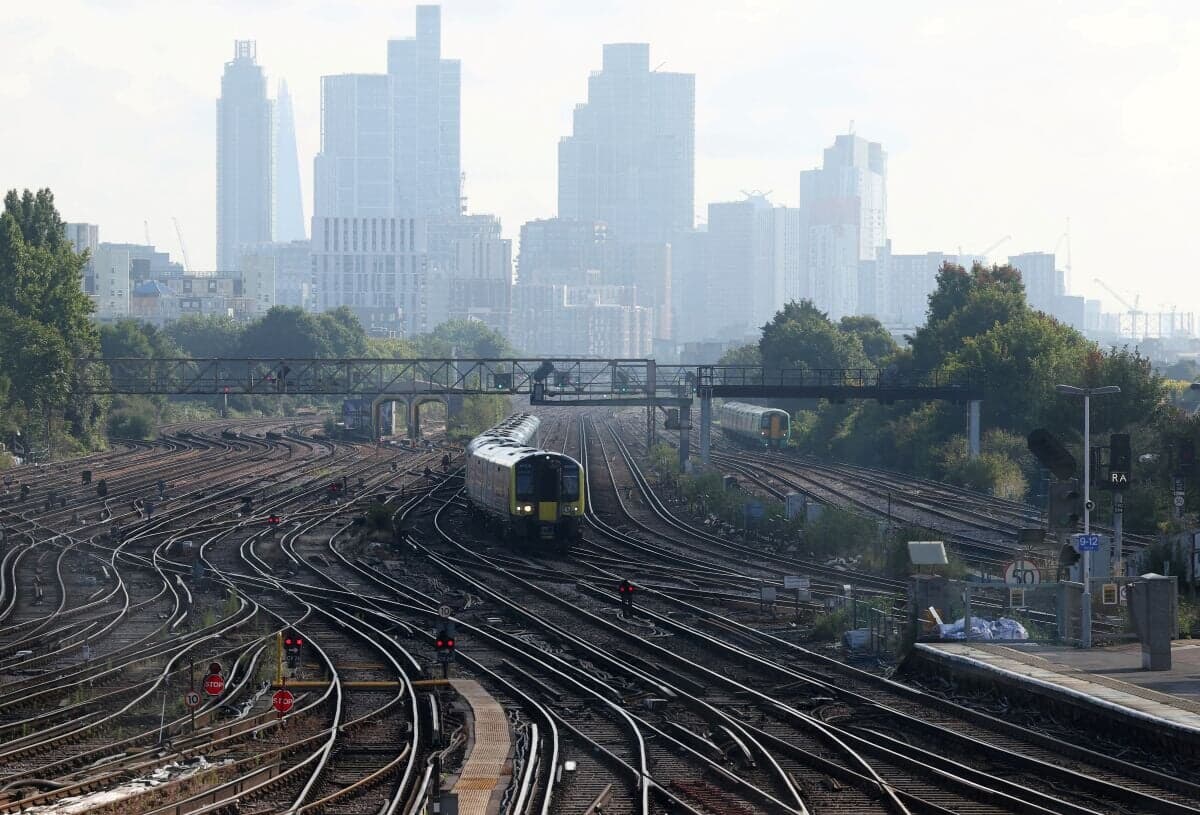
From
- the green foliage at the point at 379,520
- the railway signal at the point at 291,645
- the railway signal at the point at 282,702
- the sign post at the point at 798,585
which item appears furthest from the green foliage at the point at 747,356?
the railway signal at the point at 282,702

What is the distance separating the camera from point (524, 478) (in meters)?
47.2

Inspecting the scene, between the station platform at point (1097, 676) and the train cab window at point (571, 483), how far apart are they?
19652 mm

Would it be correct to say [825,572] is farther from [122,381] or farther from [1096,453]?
[122,381]

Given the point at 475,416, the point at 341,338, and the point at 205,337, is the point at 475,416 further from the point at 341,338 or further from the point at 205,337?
the point at 205,337

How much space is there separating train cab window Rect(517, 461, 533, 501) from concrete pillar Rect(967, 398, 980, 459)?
1273 inches

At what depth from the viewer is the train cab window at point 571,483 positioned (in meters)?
47.6

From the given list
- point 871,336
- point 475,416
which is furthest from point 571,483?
point 871,336

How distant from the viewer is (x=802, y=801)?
19.5 m

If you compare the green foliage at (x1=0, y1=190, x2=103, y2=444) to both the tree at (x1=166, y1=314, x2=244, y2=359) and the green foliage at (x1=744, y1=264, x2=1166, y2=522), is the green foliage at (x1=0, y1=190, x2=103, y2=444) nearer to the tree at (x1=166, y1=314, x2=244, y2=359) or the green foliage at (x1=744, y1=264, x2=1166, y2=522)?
the green foliage at (x1=744, y1=264, x2=1166, y2=522)

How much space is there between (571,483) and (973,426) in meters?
31.9

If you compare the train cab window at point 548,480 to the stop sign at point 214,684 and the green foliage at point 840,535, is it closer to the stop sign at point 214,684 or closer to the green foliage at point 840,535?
the green foliage at point 840,535

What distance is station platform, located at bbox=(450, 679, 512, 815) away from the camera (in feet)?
63.8

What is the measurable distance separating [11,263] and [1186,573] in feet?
220

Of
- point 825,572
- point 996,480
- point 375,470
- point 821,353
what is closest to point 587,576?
point 825,572
